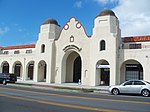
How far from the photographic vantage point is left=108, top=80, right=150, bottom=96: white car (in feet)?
57.9

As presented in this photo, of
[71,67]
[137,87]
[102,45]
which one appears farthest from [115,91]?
[71,67]

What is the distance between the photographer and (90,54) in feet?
101

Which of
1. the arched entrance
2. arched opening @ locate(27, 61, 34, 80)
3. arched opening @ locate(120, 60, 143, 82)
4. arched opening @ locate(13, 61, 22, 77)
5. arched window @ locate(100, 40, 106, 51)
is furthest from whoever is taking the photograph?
arched opening @ locate(13, 61, 22, 77)

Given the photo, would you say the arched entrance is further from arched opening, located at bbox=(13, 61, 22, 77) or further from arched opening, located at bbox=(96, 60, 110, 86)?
arched opening, located at bbox=(13, 61, 22, 77)

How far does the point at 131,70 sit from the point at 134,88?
437 inches

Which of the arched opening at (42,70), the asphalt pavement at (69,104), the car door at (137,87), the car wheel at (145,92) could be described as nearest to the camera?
the asphalt pavement at (69,104)

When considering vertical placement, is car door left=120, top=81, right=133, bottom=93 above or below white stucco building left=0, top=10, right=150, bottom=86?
below

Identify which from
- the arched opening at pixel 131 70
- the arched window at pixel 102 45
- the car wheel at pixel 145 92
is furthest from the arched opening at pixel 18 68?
the car wheel at pixel 145 92

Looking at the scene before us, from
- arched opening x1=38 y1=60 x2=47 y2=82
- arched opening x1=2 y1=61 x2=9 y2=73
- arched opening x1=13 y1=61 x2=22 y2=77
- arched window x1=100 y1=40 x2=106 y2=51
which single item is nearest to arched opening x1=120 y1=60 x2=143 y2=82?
arched window x1=100 y1=40 x2=106 y2=51

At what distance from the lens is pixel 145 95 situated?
17.5 metres

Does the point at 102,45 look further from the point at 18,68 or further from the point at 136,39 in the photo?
the point at 18,68

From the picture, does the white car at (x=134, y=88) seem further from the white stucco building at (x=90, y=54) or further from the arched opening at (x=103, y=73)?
the arched opening at (x=103, y=73)

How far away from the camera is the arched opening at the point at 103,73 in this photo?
29.9 metres

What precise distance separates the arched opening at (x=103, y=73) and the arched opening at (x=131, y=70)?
229 cm
